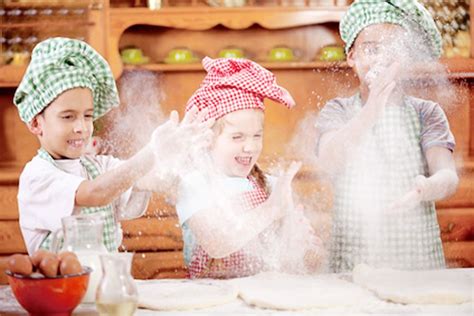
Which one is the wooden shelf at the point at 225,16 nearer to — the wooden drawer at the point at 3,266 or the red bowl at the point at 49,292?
the wooden drawer at the point at 3,266

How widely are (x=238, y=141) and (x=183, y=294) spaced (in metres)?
0.49

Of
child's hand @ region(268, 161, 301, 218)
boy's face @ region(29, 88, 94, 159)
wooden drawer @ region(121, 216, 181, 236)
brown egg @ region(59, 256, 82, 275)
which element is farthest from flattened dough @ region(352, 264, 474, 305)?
wooden drawer @ region(121, 216, 181, 236)

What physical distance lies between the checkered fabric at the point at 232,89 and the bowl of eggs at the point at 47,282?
2.15 feet

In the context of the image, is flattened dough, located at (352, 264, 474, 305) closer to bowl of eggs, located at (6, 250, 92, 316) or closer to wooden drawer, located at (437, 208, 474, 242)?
bowl of eggs, located at (6, 250, 92, 316)

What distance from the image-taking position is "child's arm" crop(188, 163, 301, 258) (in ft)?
5.66

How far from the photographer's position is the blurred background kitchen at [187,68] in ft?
9.71

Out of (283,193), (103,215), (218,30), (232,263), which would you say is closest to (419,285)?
(283,193)

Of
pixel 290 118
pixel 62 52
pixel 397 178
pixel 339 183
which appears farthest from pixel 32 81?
pixel 290 118

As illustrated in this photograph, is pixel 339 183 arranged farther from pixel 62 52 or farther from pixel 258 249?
pixel 62 52

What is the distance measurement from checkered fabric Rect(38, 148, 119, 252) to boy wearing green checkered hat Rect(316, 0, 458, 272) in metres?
0.55

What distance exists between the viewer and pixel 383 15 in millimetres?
1952

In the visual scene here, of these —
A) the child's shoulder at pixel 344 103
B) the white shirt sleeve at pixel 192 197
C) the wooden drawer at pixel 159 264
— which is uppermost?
the child's shoulder at pixel 344 103

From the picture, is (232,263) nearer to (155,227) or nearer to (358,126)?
(358,126)

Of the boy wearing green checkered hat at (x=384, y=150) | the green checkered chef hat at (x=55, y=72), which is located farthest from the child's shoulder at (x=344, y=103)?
the green checkered chef hat at (x=55, y=72)
